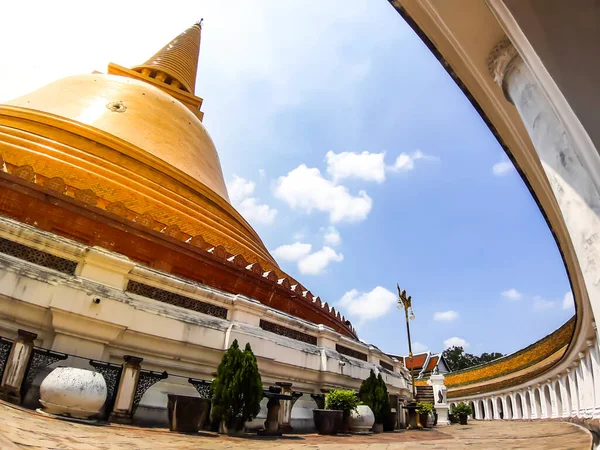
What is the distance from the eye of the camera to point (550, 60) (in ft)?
7.98

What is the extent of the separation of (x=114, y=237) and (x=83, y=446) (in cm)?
580

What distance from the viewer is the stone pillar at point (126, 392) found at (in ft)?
16.5

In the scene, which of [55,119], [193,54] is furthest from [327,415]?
[193,54]

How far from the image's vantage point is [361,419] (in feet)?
25.2

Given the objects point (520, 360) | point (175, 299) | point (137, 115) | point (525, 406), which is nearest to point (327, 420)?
point (175, 299)

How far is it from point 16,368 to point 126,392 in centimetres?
132

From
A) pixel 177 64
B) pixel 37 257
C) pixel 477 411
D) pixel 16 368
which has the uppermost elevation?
pixel 177 64

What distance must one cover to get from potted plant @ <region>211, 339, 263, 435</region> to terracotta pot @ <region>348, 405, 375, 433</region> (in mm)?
2740

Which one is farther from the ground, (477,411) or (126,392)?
(126,392)

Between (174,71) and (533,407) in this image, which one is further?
(533,407)

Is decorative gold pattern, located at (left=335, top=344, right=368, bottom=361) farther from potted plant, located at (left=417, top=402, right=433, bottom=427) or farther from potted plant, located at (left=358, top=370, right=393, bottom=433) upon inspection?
potted plant, located at (left=417, top=402, right=433, bottom=427)

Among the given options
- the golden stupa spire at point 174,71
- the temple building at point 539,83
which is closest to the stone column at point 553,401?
the temple building at point 539,83

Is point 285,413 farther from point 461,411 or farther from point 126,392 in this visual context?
point 461,411

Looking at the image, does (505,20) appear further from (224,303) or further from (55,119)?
(55,119)
